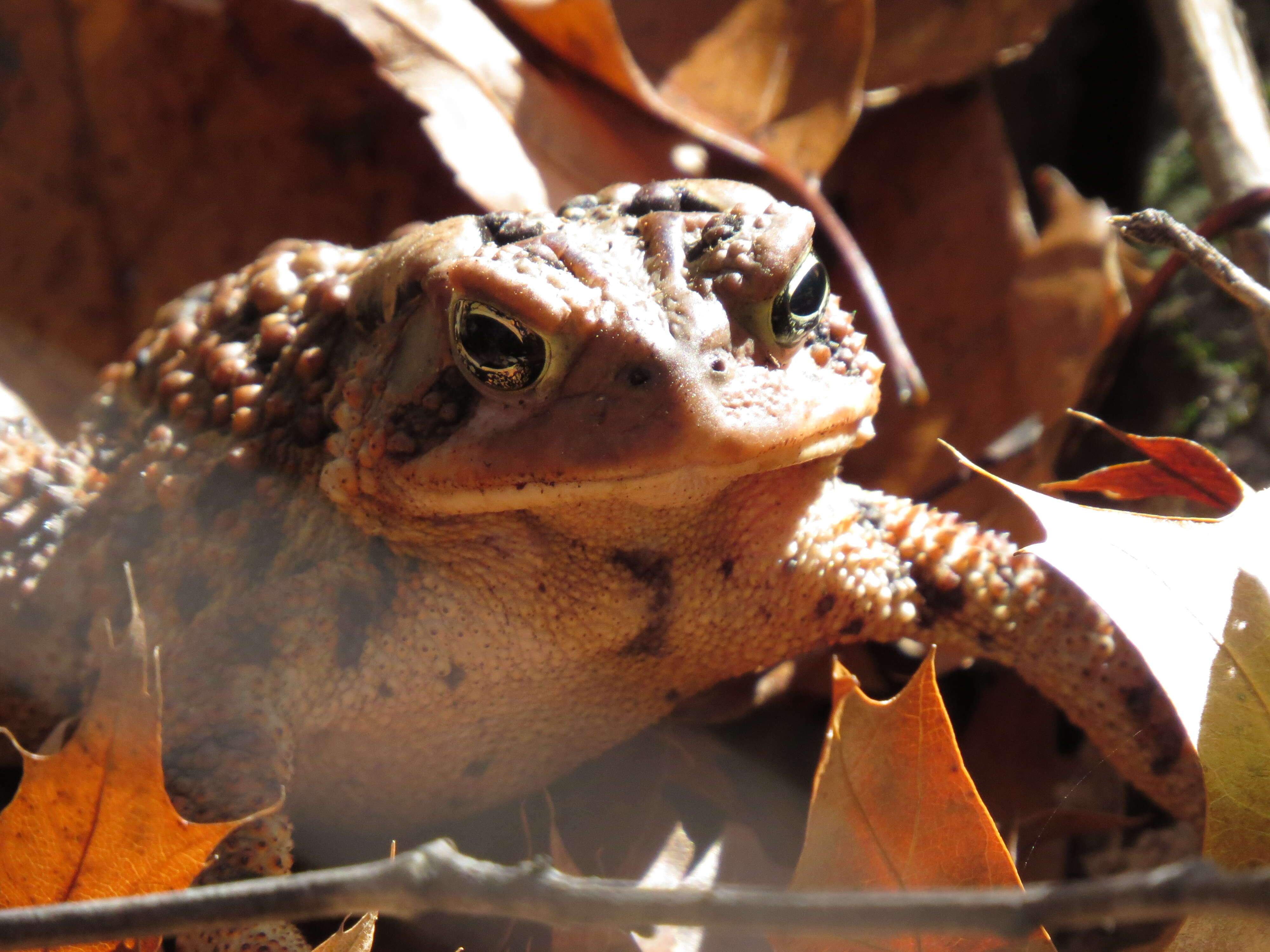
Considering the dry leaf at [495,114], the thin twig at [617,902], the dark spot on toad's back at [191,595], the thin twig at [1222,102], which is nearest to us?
the thin twig at [617,902]

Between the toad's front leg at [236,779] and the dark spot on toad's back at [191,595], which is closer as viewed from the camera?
the toad's front leg at [236,779]

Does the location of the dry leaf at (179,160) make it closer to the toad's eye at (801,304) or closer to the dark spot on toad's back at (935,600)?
the toad's eye at (801,304)

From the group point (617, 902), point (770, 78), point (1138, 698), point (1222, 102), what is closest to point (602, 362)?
point (617, 902)

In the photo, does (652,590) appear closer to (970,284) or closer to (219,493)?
(219,493)

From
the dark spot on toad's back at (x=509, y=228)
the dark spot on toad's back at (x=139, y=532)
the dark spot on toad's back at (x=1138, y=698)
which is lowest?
the dark spot on toad's back at (x=1138, y=698)

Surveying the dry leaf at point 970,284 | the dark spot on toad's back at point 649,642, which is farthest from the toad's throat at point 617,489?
the dry leaf at point 970,284

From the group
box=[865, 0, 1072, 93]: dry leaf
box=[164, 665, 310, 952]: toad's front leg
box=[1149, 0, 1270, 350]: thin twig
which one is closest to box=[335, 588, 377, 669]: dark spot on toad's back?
box=[164, 665, 310, 952]: toad's front leg

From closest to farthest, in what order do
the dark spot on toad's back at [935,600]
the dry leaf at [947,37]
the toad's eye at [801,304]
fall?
the toad's eye at [801,304], the dark spot on toad's back at [935,600], the dry leaf at [947,37]
